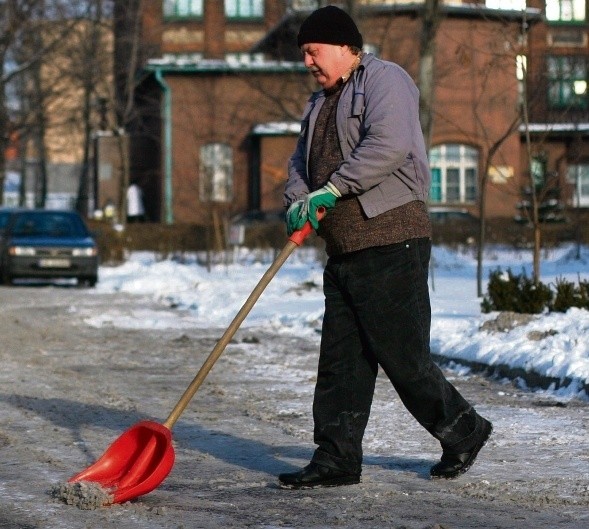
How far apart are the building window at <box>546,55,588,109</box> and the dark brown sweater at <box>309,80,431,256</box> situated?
11.9 metres

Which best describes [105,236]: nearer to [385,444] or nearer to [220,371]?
[220,371]

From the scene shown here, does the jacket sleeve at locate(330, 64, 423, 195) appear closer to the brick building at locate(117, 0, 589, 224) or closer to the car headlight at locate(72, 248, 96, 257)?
the car headlight at locate(72, 248, 96, 257)

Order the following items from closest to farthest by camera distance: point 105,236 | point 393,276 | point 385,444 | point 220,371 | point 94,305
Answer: point 393,276, point 385,444, point 220,371, point 94,305, point 105,236

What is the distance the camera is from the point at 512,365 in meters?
10.6

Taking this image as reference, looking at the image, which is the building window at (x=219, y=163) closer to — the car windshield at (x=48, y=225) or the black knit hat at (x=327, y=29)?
the car windshield at (x=48, y=225)

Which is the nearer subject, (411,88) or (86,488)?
(86,488)

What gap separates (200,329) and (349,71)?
9636 mm

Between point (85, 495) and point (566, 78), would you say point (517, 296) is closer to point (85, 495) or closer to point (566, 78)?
point (566, 78)

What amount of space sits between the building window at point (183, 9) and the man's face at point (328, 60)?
2095 inches

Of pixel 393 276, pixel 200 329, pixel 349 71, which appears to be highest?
pixel 349 71

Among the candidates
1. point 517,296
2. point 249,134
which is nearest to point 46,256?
point 517,296

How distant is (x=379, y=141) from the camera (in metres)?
5.95

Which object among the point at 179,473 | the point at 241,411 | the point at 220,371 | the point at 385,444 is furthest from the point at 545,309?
the point at 179,473

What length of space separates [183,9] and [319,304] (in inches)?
1684
